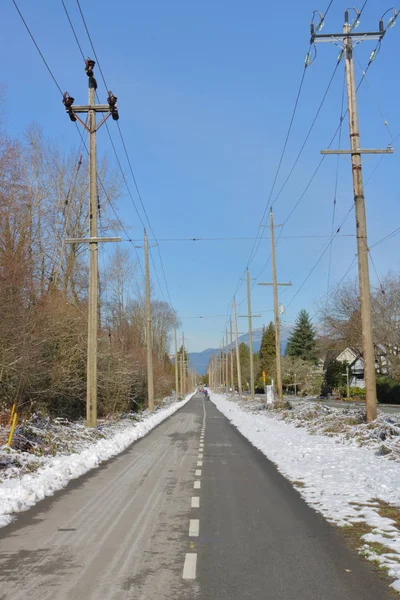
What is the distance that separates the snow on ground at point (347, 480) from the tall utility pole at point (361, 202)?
1.96 m

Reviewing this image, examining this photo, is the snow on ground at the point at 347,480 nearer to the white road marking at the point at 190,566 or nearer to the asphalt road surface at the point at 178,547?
the asphalt road surface at the point at 178,547

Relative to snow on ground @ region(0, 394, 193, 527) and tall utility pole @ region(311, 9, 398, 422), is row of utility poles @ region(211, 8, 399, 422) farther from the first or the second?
snow on ground @ region(0, 394, 193, 527)

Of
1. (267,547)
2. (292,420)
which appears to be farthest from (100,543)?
(292,420)

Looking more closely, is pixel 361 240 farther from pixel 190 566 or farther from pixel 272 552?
pixel 190 566

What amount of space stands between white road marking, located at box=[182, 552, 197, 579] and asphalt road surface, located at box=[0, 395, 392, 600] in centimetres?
1

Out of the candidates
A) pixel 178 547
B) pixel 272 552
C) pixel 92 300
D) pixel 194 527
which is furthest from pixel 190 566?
pixel 92 300

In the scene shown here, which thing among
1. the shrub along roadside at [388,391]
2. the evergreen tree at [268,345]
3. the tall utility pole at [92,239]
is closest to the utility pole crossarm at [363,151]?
the tall utility pole at [92,239]

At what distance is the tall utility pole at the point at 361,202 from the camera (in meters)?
16.6

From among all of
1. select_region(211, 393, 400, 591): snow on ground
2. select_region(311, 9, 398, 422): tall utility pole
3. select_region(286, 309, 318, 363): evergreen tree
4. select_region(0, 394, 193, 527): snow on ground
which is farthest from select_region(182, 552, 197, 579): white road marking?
select_region(286, 309, 318, 363): evergreen tree

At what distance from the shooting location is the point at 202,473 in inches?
476

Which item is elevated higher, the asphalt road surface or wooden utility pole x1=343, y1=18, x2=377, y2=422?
wooden utility pole x1=343, y1=18, x2=377, y2=422

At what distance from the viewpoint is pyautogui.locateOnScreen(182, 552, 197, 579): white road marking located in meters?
5.25

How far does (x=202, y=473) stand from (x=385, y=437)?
5.60 meters

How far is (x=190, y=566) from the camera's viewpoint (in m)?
5.52
